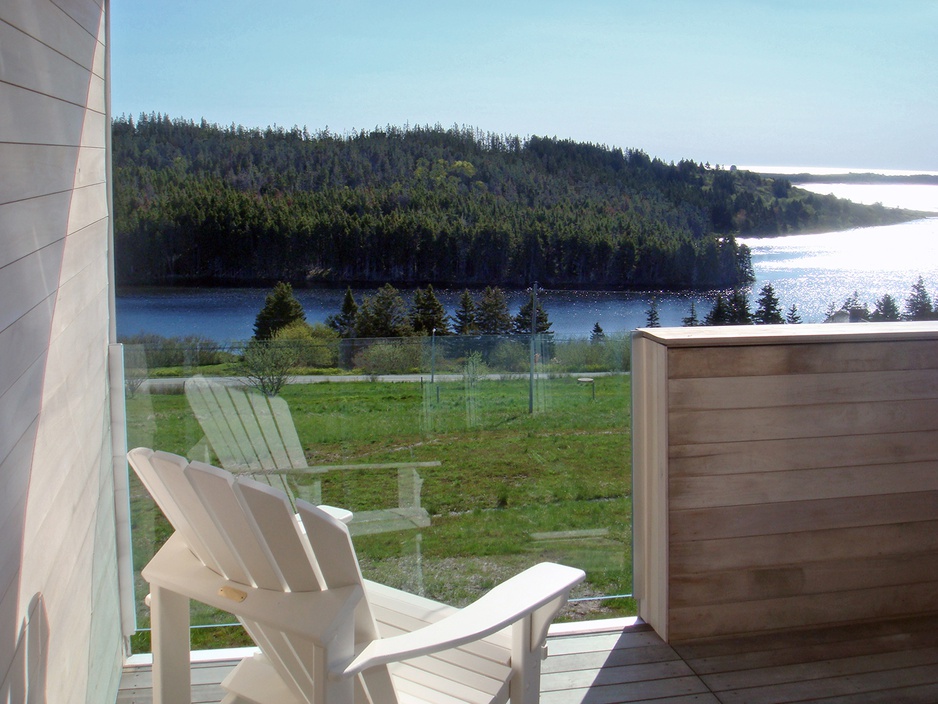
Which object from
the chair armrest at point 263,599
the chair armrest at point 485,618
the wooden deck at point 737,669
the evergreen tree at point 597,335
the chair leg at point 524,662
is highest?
the evergreen tree at point 597,335

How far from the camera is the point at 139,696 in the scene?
103 inches

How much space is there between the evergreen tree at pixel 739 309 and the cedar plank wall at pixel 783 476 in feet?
2.16

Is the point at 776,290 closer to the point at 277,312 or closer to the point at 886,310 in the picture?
the point at 886,310

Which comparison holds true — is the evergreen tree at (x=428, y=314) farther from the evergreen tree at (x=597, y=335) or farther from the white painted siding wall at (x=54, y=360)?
the white painted siding wall at (x=54, y=360)

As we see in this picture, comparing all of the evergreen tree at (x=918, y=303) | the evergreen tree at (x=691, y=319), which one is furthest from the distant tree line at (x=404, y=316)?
the evergreen tree at (x=918, y=303)

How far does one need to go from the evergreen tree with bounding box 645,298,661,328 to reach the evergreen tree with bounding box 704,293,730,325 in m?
0.33

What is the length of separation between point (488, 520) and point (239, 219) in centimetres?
145

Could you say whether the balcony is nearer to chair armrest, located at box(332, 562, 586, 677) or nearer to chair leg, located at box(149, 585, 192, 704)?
chair leg, located at box(149, 585, 192, 704)

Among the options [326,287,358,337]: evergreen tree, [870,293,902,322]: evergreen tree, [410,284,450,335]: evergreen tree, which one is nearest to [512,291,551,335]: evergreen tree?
[410,284,450,335]: evergreen tree

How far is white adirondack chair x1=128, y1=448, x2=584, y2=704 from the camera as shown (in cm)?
162

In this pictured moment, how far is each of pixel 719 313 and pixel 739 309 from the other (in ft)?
0.39

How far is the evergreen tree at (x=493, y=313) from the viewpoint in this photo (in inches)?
127

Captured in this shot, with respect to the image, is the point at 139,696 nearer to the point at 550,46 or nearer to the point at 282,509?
the point at 282,509

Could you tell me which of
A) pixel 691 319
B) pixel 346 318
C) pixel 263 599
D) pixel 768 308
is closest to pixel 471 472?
pixel 346 318
